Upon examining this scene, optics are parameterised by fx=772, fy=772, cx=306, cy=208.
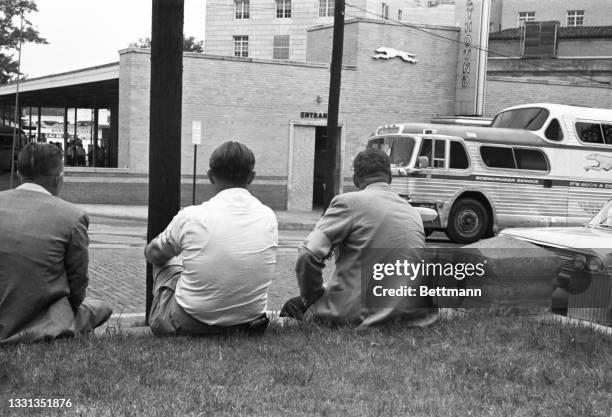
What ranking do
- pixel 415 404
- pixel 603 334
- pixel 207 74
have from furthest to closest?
Result: 1. pixel 207 74
2. pixel 603 334
3. pixel 415 404

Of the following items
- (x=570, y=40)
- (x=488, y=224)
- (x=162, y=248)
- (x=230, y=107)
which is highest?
(x=570, y=40)

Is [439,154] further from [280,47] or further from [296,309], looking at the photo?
[280,47]

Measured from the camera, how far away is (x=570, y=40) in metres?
52.5

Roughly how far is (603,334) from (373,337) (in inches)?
69.8

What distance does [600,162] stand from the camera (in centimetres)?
1962

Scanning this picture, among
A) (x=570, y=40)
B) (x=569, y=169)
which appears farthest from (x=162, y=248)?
(x=570, y=40)

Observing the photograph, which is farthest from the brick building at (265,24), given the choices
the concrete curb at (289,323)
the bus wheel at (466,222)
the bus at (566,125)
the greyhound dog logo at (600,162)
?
the concrete curb at (289,323)

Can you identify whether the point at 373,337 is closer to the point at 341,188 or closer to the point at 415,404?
the point at 415,404

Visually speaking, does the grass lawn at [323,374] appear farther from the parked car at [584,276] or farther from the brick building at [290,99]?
the brick building at [290,99]

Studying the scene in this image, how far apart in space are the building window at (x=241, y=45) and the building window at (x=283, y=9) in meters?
3.53

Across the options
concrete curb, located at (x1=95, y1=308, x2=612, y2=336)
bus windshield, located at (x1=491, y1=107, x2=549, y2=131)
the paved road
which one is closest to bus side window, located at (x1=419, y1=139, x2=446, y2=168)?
the paved road

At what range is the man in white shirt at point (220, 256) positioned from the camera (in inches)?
198

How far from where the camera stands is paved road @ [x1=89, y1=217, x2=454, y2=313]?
8.98m

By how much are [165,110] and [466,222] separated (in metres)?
13.1
